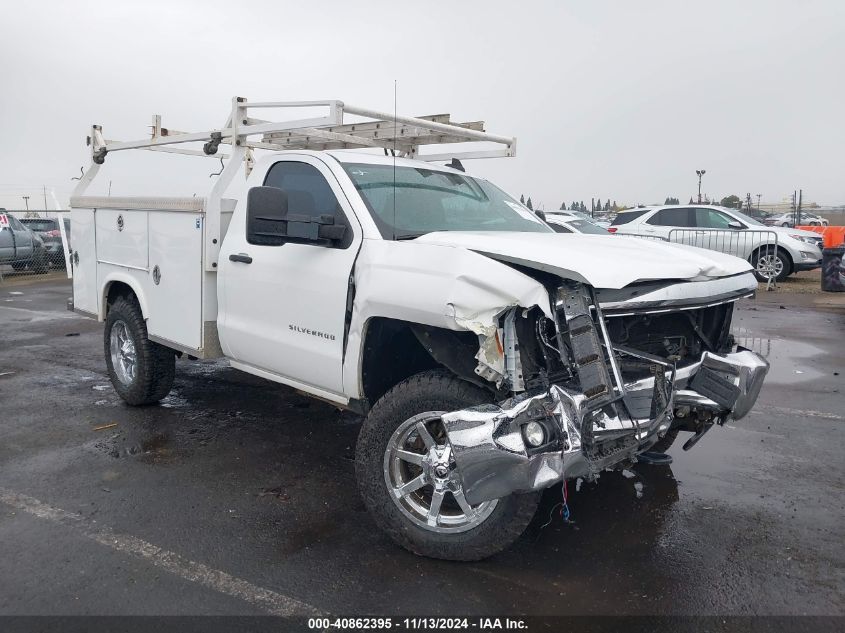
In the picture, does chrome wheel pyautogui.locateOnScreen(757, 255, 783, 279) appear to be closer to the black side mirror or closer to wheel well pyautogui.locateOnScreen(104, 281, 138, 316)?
wheel well pyautogui.locateOnScreen(104, 281, 138, 316)

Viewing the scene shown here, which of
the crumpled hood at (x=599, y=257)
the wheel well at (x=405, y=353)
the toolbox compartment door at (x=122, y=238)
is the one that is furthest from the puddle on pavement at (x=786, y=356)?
the toolbox compartment door at (x=122, y=238)

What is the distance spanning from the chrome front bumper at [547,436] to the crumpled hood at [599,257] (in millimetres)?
514

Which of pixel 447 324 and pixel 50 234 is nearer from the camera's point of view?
pixel 447 324

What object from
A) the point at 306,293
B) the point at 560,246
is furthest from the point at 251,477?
the point at 560,246

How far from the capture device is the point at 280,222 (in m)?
3.99

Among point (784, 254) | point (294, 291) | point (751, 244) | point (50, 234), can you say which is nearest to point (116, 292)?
point (294, 291)

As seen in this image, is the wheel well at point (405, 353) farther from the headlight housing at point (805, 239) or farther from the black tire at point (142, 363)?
the headlight housing at point (805, 239)

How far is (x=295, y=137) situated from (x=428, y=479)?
3.76 m

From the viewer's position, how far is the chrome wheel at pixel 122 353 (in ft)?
20.2

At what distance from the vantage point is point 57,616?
310 centimetres

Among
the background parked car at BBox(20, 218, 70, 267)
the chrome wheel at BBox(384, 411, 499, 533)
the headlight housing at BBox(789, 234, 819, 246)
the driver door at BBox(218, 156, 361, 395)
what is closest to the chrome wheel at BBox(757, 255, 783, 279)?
the headlight housing at BBox(789, 234, 819, 246)

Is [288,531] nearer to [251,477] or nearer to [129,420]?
[251,477]

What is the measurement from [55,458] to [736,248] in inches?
571

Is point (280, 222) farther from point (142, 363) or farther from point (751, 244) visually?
point (751, 244)
